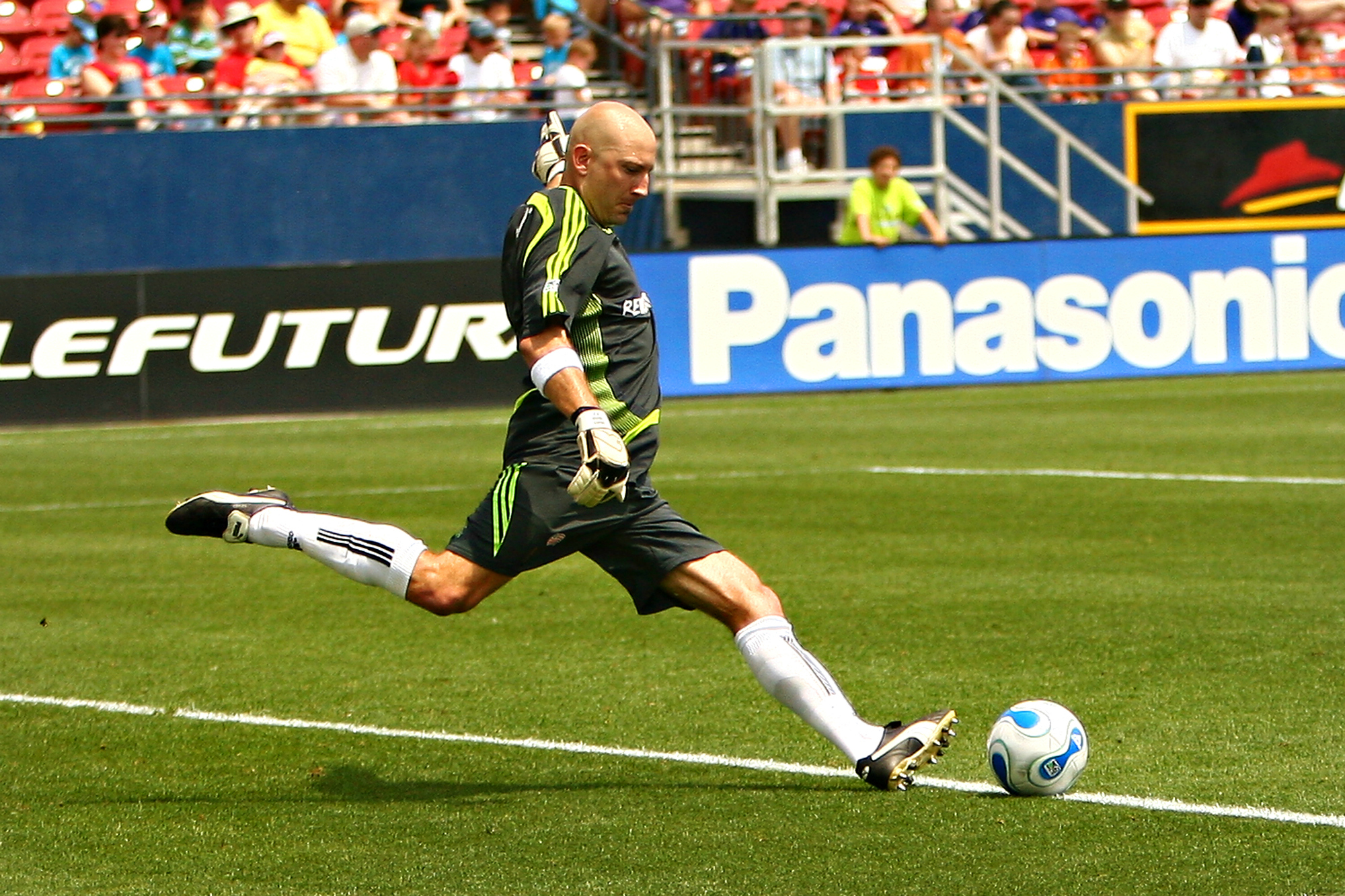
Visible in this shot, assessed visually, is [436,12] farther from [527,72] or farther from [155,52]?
[155,52]

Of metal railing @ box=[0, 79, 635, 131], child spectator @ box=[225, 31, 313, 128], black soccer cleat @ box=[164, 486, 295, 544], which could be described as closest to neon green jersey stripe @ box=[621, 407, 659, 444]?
black soccer cleat @ box=[164, 486, 295, 544]

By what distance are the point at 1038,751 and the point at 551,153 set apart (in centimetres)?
225

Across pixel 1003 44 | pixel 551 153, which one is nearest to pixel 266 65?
pixel 1003 44

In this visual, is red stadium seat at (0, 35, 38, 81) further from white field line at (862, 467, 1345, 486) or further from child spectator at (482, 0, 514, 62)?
white field line at (862, 467, 1345, 486)

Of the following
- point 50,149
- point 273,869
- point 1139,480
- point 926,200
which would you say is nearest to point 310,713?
point 273,869

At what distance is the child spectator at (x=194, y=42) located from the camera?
68.6 ft

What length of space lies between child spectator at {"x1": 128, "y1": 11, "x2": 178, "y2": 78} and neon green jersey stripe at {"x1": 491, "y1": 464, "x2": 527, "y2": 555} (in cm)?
1656

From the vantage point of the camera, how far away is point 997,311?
19.3m

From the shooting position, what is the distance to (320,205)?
20.9 m

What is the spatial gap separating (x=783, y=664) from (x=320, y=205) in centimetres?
1616

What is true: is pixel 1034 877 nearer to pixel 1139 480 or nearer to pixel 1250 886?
pixel 1250 886

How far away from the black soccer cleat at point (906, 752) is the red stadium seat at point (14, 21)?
60.8 feet

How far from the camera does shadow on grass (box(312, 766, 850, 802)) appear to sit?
5.70 m

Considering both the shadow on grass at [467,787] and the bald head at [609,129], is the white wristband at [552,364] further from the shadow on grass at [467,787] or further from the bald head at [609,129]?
the shadow on grass at [467,787]
